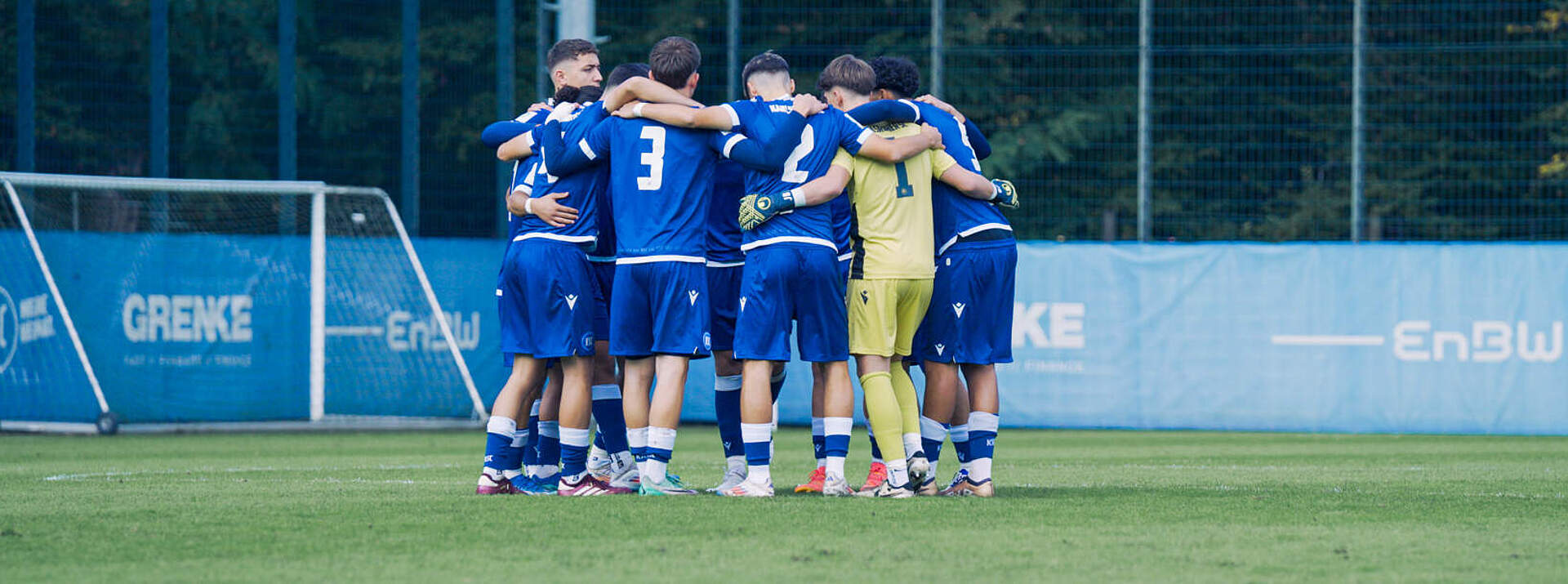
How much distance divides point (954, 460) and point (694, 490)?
3.85 meters

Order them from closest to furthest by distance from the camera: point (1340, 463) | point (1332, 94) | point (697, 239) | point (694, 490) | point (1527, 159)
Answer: point (697, 239) → point (694, 490) → point (1340, 463) → point (1527, 159) → point (1332, 94)

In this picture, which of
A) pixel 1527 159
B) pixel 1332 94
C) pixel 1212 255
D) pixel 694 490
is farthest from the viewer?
pixel 1332 94

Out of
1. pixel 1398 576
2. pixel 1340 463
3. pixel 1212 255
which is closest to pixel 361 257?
pixel 1212 255

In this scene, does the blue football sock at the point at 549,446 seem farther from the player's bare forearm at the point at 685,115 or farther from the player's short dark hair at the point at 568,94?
the player's bare forearm at the point at 685,115

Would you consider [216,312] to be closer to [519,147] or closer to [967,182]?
[519,147]

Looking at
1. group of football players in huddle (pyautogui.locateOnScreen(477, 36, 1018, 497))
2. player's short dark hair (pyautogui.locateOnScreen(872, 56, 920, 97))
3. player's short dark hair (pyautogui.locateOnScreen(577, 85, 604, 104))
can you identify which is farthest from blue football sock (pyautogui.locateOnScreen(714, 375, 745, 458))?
player's short dark hair (pyautogui.locateOnScreen(872, 56, 920, 97))

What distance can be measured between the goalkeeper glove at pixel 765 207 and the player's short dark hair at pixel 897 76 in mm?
911

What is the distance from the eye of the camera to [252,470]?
1005cm

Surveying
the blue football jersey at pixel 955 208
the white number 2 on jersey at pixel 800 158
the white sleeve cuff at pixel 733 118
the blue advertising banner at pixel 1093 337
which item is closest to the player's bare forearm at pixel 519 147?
the white sleeve cuff at pixel 733 118

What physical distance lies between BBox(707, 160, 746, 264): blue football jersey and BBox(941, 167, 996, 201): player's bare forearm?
0.89 m

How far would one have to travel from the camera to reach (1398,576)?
5133 mm

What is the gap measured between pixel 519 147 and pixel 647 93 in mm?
802

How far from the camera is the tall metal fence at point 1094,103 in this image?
16547mm

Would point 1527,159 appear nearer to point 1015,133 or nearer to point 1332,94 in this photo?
point 1332,94
